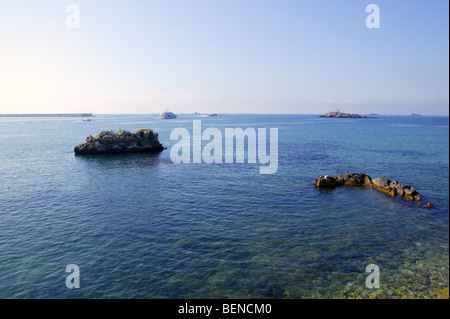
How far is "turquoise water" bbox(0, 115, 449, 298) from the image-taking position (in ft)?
65.3

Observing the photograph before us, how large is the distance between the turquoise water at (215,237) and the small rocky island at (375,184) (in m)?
1.96

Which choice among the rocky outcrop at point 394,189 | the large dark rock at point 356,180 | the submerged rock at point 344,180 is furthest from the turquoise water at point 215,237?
the large dark rock at point 356,180

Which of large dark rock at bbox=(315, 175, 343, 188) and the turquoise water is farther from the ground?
large dark rock at bbox=(315, 175, 343, 188)

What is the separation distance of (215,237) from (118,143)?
66540mm

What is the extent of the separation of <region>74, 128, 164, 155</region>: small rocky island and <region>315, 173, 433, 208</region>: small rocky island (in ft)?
194

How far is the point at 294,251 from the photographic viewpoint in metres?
24.8

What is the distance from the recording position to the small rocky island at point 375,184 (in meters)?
40.7

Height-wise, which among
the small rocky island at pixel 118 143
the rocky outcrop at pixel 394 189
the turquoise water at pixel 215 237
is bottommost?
the turquoise water at pixel 215 237

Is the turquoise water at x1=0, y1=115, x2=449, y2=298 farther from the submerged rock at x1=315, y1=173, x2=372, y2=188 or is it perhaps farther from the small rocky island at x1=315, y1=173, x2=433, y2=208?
the submerged rock at x1=315, y1=173, x2=372, y2=188

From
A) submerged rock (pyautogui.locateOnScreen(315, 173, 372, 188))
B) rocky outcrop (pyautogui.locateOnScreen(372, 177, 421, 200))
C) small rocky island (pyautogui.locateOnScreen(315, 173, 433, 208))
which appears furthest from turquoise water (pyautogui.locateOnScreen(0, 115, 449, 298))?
submerged rock (pyautogui.locateOnScreen(315, 173, 372, 188))

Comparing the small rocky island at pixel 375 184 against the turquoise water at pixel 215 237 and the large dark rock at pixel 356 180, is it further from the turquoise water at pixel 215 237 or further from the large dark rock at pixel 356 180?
the turquoise water at pixel 215 237

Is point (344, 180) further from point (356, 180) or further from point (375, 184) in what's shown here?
point (375, 184)

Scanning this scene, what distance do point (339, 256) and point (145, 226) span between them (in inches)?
848

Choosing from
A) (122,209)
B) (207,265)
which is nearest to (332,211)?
(207,265)
